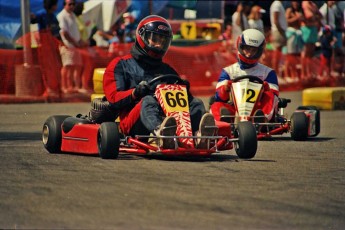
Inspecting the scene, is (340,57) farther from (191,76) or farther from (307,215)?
(307,215)

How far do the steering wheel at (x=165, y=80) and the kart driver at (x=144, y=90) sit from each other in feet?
0.18

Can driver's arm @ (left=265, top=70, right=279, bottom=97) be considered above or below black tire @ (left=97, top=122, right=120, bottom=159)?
above

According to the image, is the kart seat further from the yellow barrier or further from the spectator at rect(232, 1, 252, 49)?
the spectator at rect(232, 1, 252, 49)

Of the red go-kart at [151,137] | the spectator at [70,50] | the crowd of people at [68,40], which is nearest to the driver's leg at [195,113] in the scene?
the red go-kart at [151,137]

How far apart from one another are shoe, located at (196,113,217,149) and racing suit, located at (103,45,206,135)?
0.37 meters

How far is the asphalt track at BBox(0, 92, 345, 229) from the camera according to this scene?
700 cm

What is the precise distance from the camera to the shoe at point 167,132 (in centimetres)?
991

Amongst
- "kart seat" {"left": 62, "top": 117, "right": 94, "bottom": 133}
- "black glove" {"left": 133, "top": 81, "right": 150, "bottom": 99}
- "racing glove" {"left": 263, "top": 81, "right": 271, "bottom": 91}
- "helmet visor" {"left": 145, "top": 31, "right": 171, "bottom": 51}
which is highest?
"helmet visor" {"left": 145, "top": 31, "right": 171, "bottom": 51}

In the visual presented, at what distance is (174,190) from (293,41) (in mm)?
14890

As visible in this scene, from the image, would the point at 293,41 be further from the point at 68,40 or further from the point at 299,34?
the point at 68,40

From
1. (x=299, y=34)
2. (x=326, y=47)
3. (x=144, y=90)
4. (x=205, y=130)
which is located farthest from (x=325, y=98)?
(x=205, y=130)

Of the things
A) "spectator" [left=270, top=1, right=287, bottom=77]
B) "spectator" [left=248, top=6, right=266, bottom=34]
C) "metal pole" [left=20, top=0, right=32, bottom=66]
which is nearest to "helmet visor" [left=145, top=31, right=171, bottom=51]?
"metal pole" [left=20, top=0, right=32, bottom=66]

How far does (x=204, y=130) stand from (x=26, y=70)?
938 cm

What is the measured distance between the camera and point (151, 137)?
32.6ft
